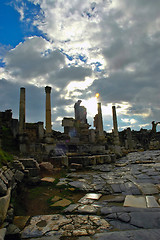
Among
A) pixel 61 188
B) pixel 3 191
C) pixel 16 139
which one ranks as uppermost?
pixel 16 139

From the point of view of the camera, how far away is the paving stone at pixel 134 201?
9.66ft

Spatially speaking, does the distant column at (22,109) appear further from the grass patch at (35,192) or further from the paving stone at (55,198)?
the paving stone at (55,198)

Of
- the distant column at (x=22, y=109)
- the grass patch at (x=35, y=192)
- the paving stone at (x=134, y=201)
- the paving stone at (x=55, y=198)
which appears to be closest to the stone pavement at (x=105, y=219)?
the paving stone at (x=134, y=201)

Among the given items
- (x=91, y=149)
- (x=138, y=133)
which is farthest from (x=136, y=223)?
(x=138, y=133)

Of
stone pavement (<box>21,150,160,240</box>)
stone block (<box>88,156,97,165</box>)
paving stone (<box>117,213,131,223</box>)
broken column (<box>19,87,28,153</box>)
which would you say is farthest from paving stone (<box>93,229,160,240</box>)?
broken column (<box>19,87,28,153</box>)

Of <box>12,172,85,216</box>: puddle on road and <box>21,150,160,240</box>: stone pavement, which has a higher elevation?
<box>21,150,160,240</box>: stone pavement

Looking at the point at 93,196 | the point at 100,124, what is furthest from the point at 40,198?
the point at 100,124

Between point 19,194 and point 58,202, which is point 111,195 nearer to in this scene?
point 58,202

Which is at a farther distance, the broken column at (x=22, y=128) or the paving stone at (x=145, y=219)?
the broken column at (x=22, y=128)

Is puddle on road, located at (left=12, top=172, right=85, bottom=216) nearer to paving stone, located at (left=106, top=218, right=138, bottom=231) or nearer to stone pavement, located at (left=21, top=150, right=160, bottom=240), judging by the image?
stone pavement, located at (left=21, top=150, right=160, bottom=240)

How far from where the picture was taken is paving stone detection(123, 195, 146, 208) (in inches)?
116

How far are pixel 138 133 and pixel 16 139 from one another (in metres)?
35.4

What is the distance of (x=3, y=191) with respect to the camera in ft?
7.66

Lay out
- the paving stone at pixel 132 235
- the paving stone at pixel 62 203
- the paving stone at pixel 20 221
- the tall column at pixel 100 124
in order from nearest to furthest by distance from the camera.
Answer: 1. the paving stone at pixel 132 235
2. the paving stone at pixel 20 221
3. the paving stone at pixel 62 203
4. the tall column at pixel 100 124
